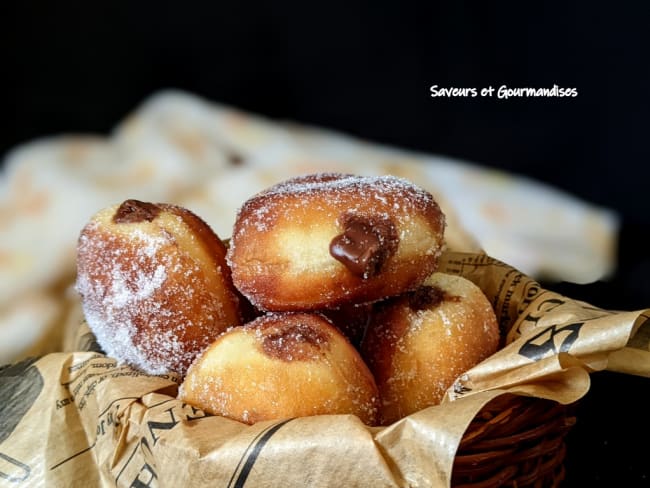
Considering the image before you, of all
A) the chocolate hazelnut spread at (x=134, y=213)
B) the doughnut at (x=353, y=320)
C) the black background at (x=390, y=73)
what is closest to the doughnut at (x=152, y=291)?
the chocolate hazelnut spread at (x=134, y=213)

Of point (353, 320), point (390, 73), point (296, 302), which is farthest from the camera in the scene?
point (390, 73)

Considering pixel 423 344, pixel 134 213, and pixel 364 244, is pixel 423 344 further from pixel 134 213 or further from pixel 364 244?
pixel 134 213

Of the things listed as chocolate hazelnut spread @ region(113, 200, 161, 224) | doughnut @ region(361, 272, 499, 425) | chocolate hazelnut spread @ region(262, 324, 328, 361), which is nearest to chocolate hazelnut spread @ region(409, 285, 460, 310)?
doughnut @ region(361, 272, 499, 425)

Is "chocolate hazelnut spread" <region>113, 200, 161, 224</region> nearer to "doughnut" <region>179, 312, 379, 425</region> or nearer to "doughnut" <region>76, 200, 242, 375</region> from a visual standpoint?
"doughnut" <region>76, 200, 242, 375</region>

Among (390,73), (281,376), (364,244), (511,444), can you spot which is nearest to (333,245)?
(364,244)

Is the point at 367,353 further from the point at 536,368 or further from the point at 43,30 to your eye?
the point at 43,30
